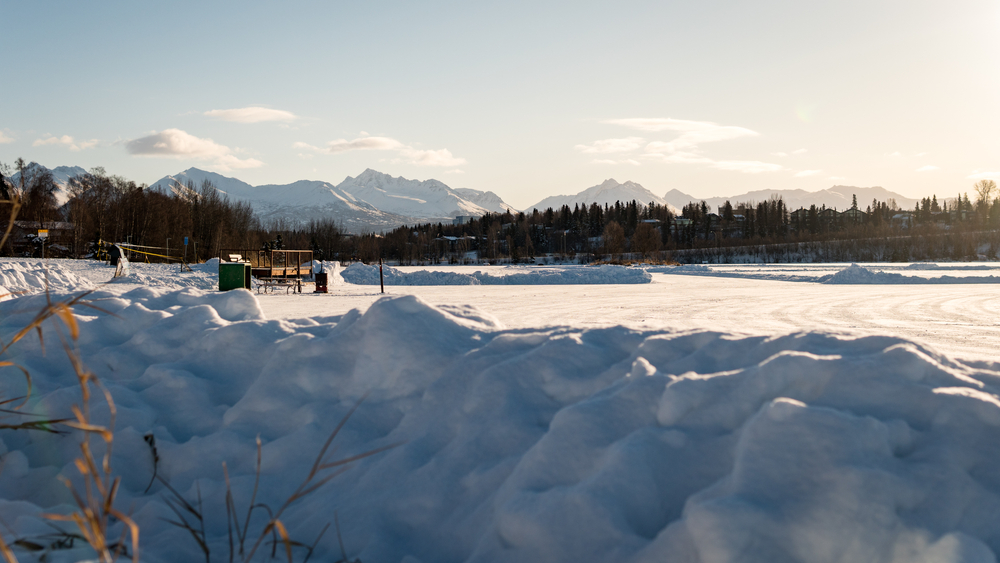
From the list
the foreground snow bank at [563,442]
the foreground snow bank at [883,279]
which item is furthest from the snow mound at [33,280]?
the foreground snow bank at [883,279]

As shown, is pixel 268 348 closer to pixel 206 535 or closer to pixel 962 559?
pixel 206 535

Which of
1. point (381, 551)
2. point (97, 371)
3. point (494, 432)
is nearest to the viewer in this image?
point (381, 551)

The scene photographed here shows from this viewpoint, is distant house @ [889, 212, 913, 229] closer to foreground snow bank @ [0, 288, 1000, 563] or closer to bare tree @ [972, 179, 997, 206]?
bare tree @ [972, 179, 997, 206]

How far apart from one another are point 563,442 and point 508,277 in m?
27.9

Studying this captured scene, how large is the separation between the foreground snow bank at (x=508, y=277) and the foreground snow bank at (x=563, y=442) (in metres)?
24.4

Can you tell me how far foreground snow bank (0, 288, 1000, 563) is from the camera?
2354 mm

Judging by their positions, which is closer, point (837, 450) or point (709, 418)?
point (837, 450)

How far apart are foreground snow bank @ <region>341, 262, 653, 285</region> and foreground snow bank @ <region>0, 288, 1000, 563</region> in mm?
24352

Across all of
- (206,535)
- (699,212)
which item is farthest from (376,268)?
(699,212)

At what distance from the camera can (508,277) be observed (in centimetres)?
3086

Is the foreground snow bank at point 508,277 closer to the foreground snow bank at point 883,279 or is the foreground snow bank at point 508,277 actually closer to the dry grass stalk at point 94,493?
the foreground snow bank at point 883,279

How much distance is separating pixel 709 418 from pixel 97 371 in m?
4.90

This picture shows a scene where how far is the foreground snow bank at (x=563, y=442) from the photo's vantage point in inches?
92.7

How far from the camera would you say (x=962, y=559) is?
216cm
